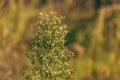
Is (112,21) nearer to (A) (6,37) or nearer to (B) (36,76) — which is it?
(A) (6,37)

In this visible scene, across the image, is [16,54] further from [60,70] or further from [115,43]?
[60,70]

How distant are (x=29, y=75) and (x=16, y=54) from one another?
260 ft

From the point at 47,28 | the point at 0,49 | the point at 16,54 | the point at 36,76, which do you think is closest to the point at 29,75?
the point at 36,76

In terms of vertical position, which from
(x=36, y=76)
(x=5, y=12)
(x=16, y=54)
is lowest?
(x=36, y=76)

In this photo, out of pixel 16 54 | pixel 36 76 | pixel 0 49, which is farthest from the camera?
pixel 16 54

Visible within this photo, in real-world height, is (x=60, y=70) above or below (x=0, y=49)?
below

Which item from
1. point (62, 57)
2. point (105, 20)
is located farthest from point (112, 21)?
point (62, 57)

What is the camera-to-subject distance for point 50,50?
65000 mm

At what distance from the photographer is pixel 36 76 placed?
2518 inches

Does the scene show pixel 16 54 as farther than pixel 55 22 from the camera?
Yes

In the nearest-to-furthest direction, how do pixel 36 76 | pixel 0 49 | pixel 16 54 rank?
pixel 36 76 → pixel 0 49 → pixel 16 54

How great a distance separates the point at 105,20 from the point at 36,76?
81.0 m

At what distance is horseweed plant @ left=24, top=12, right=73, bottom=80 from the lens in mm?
64500

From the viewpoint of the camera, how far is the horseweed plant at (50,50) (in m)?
64.5
